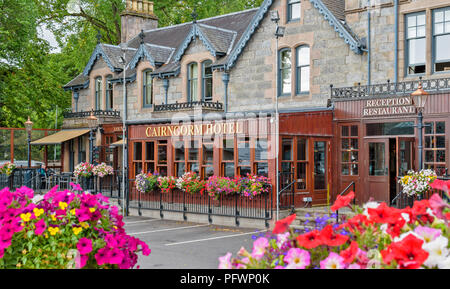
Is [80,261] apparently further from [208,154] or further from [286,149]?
[208,154]

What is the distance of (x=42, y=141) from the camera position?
114ft

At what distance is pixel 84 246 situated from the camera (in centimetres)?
592

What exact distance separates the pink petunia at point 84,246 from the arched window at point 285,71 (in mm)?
18893

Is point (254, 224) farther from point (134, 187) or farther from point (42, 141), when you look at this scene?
point (42, 141)

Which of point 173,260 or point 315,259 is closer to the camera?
point 315,259

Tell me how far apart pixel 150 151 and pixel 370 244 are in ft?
68.3

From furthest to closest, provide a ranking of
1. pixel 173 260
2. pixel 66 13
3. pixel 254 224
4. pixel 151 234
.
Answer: pixel 66 13, pixel 254 224, pixel 151 234, pixel 173 260

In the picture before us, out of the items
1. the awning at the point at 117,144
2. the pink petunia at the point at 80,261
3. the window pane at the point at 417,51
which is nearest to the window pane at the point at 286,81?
the window pane at the point at 417,51

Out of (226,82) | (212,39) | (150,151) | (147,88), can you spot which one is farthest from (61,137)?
(226,82)

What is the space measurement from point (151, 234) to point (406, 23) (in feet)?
36.9

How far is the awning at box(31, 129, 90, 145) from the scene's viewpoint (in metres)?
33.5

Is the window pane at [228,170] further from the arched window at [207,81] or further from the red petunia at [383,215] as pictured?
the red petunia at [383,215]

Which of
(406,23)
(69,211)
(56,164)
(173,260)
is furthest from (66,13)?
(69,211)

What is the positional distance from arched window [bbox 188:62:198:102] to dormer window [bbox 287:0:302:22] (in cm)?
616
